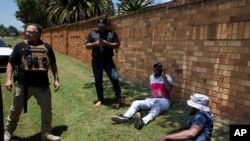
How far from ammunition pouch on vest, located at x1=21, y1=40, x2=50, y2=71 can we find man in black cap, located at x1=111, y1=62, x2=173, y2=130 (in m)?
1.33

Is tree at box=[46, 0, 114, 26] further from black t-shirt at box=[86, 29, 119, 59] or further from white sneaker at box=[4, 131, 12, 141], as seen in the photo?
white sneaker at box=[4, 131, 12, 141]

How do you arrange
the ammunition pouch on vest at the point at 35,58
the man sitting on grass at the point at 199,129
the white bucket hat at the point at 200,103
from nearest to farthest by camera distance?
the man sitting on grass at the point at 199,129, the white bucket hat at the point at 200,103, the ammunition pouch on vest at the point at 35,58

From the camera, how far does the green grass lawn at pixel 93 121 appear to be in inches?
184

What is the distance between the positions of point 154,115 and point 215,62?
4.10 ft

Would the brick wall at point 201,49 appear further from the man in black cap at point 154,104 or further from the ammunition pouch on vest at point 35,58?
the ammunition pouch on vest at point 35,58

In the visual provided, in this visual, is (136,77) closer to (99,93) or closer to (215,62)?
(99,93)

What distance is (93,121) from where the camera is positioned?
17.7 ft

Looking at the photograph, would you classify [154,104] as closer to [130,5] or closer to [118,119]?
[118,119]

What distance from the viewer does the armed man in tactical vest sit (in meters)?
4.48

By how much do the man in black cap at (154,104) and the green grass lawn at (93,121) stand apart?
9 centimetres

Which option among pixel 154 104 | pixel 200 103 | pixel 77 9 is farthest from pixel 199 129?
pixel 77 9

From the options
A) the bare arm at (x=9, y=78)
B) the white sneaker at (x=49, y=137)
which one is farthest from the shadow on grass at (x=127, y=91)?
the bare arm at (x=9, y=78)

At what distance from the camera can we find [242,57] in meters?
4.57

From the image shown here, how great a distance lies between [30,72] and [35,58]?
8.9 inches
